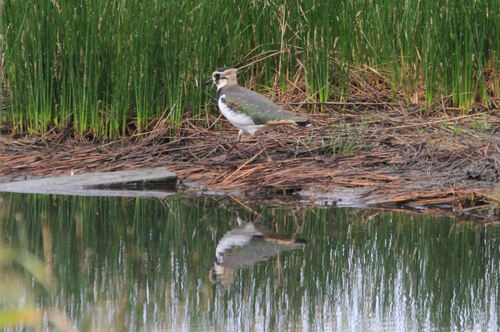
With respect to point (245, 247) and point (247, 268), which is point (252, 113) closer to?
point (245, 247)

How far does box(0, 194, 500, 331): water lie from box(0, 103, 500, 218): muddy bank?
0.49 meters

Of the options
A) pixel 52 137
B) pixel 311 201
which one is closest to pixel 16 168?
pixel 52 137

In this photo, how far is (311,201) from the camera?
14.4ft

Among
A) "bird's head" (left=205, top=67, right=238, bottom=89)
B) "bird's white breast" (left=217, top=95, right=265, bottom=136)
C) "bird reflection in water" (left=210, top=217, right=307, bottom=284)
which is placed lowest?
"bird reflection in water" (left=210, top=217, right=307, bottom=284)

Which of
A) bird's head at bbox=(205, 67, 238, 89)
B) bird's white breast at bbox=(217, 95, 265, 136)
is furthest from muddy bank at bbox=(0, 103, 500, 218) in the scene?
bird's head at bbox=(205, 67, 238, 89)

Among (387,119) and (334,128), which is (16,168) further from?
(387,119)

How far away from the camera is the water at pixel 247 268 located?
2.38m

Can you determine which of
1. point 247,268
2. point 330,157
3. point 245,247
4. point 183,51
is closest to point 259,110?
point 330,157

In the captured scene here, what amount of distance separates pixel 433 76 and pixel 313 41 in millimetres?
1018

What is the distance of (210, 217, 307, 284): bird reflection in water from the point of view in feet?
9.59

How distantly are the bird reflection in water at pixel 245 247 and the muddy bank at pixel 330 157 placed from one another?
0.94 meters

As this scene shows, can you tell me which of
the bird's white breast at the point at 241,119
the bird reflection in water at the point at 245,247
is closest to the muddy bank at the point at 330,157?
the bird's white breast at the point at 241,119

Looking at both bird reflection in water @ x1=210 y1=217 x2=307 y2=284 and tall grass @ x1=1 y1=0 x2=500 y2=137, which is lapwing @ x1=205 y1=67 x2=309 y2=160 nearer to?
tall grass @ x1=1 y1=0 x2=500 y2=137

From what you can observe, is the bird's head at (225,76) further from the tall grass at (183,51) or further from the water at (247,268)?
the water at (247,268)
